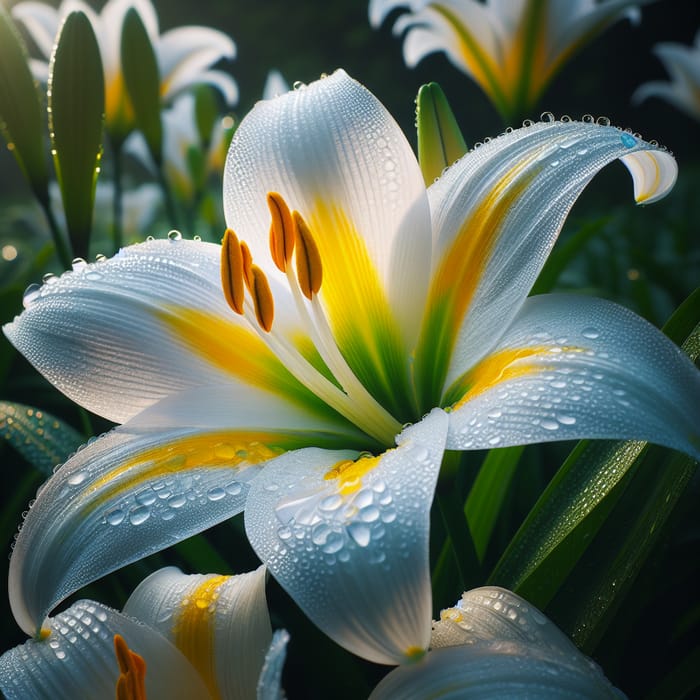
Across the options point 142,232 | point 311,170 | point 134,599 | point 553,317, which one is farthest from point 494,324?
point 142,232

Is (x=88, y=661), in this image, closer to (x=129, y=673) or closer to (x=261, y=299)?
(x=129, y=673)

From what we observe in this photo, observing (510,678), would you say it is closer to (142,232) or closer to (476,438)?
(476,438)

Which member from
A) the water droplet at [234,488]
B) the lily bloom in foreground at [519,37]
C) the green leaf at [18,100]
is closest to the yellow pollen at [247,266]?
the water droplet at [234,488]

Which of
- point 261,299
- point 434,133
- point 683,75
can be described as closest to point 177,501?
point 261,299

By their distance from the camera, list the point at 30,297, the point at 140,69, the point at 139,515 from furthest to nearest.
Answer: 1. the point at 140,69
2. the point at 30,297
3. the point at 139,515

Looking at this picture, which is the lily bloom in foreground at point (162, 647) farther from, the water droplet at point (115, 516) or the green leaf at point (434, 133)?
the green leaf at point (434, 133)

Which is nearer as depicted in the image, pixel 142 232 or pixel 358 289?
pixel 358 289

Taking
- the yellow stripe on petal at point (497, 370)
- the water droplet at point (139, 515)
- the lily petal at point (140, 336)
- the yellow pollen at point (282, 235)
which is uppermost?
the yellow pollen at point (282, 235)
